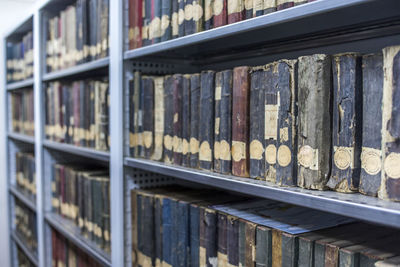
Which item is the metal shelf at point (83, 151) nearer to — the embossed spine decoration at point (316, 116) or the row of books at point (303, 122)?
the row of books at point (303, 122)

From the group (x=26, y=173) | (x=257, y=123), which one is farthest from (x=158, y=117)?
(x=26, y=173)

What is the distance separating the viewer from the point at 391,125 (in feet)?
2.18

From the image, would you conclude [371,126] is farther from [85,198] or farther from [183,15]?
[85,198]

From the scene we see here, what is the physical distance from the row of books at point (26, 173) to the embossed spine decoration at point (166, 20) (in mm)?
1526

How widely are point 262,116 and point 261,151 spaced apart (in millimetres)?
79

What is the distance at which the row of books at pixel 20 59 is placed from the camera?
2465 millimetres

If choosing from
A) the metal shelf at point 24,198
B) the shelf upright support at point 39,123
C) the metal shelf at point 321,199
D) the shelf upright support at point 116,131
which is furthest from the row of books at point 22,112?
the metal shelf at point 321,199

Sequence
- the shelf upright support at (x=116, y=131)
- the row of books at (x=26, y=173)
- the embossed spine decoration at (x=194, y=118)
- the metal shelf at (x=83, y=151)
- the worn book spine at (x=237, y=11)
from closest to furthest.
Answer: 1. the worn book spine at (x=237, y=11)
2. the embossed spine decoration at (x=194, y=118)
3. the shelf upright support at (x=116, y=131)
4. the metal shelf at (x=83, y=151)
5. the row of books at (x=26, y=173)

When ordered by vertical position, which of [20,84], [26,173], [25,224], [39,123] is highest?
[20,84]

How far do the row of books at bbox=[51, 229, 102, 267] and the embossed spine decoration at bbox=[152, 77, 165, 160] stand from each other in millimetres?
736

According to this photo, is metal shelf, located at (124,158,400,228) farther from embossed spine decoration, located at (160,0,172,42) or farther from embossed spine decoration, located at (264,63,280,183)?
embossed spine decoration, located at (160,0,172,42)

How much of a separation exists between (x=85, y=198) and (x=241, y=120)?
1034 millimetres

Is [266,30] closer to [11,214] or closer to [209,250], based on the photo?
[209,250]

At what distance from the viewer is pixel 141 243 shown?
4.42 ft
